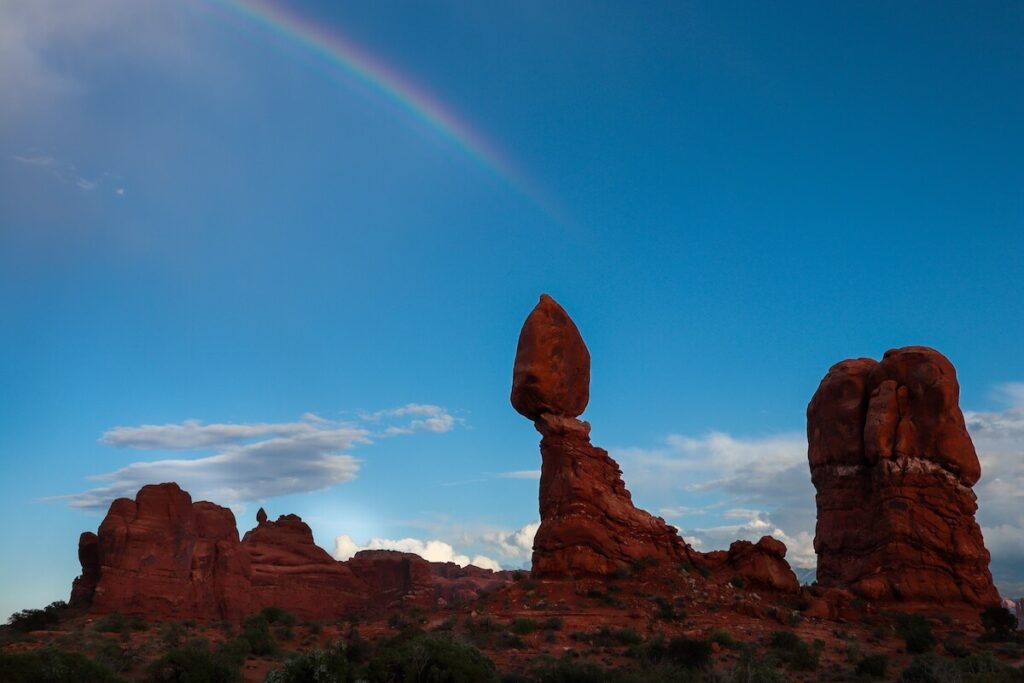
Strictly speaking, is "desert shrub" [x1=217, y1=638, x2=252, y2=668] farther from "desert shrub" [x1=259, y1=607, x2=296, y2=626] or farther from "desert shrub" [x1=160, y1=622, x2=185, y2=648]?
"desert shrub" [x1=259, y1=607, x2=296, y2=626]

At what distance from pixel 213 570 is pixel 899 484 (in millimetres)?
45530

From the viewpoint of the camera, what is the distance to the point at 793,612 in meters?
36.1

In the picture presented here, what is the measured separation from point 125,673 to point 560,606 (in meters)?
15.9

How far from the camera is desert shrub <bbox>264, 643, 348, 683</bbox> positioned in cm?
2220

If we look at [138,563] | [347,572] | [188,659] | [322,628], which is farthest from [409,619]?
[347,572]

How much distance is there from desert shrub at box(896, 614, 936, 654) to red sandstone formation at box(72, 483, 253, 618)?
43.0 metres

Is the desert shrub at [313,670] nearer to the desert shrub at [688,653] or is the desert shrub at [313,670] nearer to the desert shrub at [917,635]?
the desert shrub at [688,653]

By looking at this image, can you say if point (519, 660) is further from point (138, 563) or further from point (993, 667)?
point (138, 563)

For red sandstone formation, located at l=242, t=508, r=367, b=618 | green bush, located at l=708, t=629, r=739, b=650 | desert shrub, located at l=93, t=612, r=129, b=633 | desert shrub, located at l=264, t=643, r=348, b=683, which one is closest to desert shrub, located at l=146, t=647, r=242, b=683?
desert shrub, located at l=264, t=643, r=348, b=683

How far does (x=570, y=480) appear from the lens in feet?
125

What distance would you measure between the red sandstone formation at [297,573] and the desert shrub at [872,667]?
50.9 meters

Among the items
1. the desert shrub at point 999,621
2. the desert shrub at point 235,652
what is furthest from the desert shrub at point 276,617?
the desert shrub at point 999,621

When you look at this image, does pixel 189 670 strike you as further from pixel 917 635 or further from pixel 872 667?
pixel 917 635

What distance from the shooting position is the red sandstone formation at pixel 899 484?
136 feet
